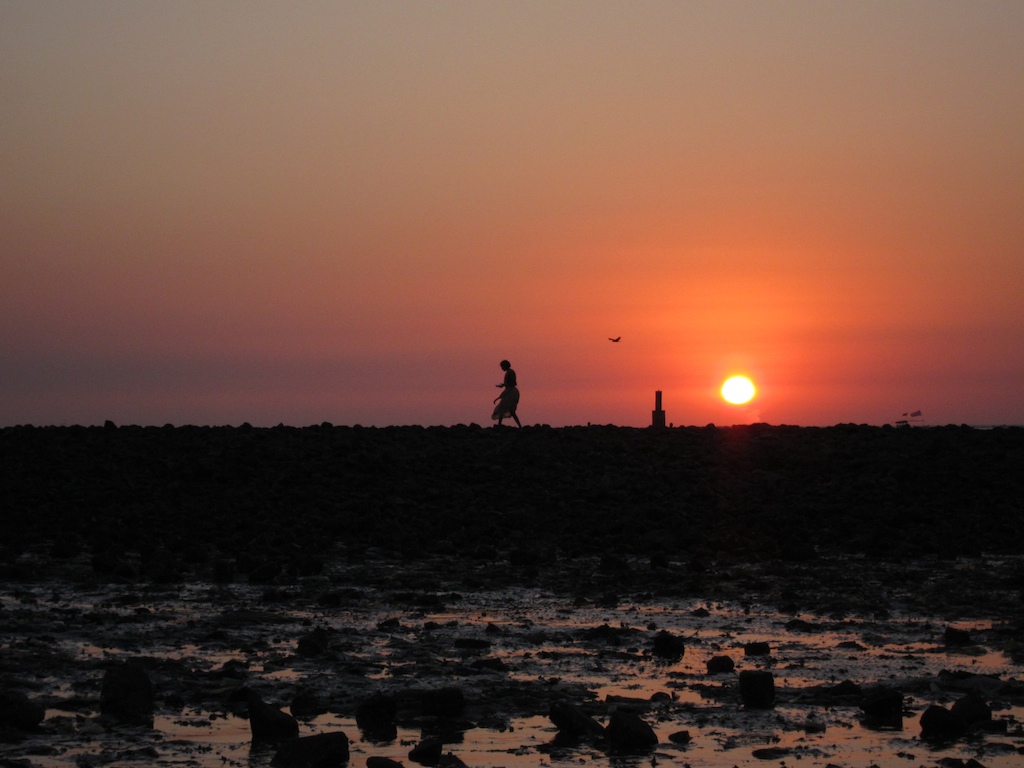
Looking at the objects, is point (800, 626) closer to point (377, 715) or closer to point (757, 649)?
point (757, 649)

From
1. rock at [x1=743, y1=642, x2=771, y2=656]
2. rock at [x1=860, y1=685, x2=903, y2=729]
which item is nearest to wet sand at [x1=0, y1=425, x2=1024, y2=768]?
rock at [x1=860, y1=685, x2=903, y2=729]

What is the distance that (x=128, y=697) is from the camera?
9930 millimetres

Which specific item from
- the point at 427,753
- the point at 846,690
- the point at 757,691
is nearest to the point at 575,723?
the point at 427,753

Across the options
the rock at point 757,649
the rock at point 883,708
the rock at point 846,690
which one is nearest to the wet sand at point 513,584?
the rock at point 846,690

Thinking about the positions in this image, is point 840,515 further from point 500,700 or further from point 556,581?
point 500,700

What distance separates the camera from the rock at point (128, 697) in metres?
9.88

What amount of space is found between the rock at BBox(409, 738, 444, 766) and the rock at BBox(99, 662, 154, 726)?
2.31m

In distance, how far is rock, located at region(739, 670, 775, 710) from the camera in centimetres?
1037

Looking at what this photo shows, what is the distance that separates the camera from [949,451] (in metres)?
29.4

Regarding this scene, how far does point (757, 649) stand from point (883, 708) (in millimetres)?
2697

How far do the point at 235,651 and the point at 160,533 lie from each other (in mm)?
10157

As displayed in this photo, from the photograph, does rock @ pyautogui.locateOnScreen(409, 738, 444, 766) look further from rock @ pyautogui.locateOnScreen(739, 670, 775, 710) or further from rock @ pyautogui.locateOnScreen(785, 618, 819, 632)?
rock @ pyautogui.locateOnScreen(785, 618, 819, 632)

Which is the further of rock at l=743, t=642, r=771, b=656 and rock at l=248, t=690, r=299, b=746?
Result: rock at l=743, t=642, r=771, b=656

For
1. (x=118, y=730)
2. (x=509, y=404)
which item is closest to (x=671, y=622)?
(x=118, y=730)
